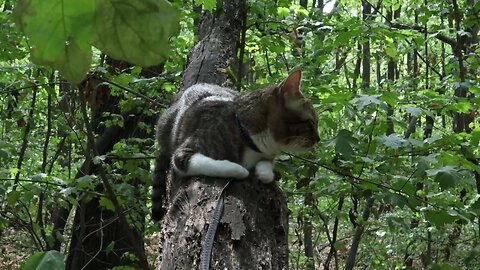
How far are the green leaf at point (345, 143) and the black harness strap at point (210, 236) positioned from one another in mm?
1129

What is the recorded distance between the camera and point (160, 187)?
3535 millimetres

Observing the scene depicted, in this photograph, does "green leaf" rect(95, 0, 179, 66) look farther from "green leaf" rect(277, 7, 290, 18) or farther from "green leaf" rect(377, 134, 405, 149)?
"green leaf" rect(277, 7, 290, 18)

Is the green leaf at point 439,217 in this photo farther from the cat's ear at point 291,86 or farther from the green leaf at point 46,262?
the green leaf at point 46,262

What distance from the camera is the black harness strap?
6.26ft

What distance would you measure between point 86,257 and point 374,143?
353cm

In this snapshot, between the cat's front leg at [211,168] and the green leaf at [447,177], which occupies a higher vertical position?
the cat's front leg at [211,168]

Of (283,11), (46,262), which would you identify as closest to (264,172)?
(46,262)

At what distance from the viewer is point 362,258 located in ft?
25.5

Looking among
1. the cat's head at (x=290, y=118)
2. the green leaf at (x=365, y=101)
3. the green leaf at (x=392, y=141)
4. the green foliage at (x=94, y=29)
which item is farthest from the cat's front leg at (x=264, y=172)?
the green foliage at (x=94, y=29)

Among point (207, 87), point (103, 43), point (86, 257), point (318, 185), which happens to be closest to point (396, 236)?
point (318, 185)

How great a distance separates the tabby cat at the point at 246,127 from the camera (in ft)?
10.00

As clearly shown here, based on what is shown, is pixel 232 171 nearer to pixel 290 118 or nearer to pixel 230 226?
pixel 230 226

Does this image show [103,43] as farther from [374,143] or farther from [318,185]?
[318,185]

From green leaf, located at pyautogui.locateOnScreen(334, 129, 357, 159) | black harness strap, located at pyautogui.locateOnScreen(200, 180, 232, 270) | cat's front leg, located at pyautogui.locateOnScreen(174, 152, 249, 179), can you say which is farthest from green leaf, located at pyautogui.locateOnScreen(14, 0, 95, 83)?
green leaf, located at pyautogui.locateOnScreen(334, 129, 357, 159)
